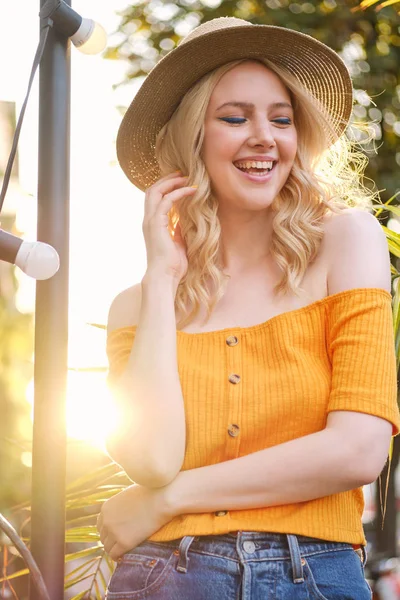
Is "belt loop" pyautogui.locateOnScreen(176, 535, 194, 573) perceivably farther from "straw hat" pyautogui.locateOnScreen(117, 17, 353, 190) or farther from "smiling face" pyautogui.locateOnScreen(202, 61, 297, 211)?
"straw hat" pyautogui.locateOnScreen(117, 17, 353, 190)

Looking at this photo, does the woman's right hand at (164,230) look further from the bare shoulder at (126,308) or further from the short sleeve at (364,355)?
the short sleeve at (364,355)

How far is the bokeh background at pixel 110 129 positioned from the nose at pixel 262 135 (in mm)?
981

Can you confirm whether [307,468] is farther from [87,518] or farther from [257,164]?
[87,518]

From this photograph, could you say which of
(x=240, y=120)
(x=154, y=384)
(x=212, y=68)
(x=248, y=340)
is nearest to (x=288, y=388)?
(x=248, y=340)

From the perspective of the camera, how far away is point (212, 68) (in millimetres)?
1731

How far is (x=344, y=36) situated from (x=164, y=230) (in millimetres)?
2108

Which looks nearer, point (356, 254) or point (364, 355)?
point (364, 355)

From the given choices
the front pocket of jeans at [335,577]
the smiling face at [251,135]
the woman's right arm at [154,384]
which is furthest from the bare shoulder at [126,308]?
the front pocket of jeans at [335,577]

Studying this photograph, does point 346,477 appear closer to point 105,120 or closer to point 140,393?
point 140,393

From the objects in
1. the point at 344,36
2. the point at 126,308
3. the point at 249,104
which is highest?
the point at 344,36

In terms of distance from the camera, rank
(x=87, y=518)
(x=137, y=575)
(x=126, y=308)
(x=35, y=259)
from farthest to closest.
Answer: (x=87, y=518)
(x=126, y=308)
(x=137, y=575)
(x=35, y=259)

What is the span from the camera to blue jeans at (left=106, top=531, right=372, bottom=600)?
4.20ft

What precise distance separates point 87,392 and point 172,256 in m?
0.64

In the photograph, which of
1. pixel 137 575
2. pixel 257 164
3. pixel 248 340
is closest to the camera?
pixel 137 575
